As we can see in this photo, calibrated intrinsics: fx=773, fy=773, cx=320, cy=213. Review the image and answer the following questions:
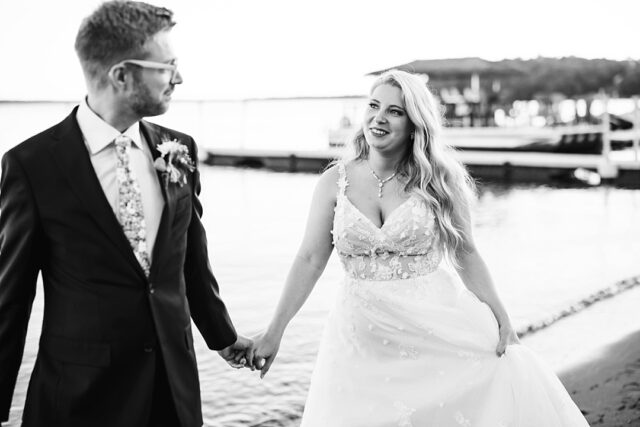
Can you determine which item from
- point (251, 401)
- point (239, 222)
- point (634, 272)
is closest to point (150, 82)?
point (251, 401)

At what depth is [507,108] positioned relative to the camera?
3503 cm

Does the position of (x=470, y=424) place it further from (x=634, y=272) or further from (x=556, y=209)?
(x=556, y=209)

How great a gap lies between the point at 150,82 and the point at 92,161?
290mm

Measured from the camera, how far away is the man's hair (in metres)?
2.19

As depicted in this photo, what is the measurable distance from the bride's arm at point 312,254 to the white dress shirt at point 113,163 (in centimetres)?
126

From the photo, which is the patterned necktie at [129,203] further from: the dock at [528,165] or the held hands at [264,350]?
the dock at [528,165]

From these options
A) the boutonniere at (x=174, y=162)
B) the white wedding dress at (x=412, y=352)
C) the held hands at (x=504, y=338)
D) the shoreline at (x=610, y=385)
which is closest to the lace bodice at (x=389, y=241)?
the white wedding dress at (x=412, y=352)

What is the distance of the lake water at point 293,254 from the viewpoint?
18.9 feet

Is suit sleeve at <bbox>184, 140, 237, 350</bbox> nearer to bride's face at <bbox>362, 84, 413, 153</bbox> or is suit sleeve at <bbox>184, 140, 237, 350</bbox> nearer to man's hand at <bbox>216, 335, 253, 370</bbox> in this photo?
man's hand at <bbox>216, 335, 253, 370</bbox>

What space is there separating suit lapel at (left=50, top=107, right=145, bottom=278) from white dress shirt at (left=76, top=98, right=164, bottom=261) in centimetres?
5

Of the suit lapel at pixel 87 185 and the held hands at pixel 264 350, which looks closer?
the suit lapel at pixel 87 185

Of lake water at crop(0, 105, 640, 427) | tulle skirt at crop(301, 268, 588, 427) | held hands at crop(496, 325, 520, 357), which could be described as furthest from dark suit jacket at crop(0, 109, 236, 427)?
lake water at crop(0, 105, 640, 427)

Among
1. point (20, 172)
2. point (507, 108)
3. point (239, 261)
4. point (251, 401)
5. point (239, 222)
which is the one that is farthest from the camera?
point (507, 108)

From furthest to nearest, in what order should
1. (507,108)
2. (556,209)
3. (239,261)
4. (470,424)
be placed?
(507,108) → (556,209) → (239,261) → (470,424)
